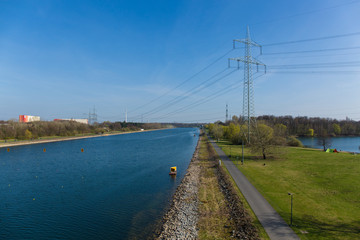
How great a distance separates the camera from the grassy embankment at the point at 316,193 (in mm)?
13461

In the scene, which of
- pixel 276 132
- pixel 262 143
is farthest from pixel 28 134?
pixel 276 132

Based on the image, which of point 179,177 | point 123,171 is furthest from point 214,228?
point 123,171

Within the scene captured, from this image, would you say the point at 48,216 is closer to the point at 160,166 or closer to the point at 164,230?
the point at 164,230

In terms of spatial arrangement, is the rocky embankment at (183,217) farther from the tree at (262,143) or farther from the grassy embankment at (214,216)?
the tree at (262,143)

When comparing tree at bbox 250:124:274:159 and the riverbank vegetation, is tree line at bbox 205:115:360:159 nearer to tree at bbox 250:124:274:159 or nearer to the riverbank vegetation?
A: tree at bbox 250:124:274:159

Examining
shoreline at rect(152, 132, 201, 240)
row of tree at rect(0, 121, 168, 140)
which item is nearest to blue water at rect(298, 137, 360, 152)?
shoreline at rect(152, 132, 201, 240)

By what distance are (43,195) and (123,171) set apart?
46.2 feet

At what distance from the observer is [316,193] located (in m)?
20.0

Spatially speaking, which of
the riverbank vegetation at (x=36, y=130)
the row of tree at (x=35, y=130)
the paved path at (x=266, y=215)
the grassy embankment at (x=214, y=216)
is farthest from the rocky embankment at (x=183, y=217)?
the row of tree at (x=35, y=130)

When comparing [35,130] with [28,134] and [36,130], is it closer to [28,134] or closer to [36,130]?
[36,130]

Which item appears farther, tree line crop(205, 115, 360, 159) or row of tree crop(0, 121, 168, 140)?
row of tree crop(0, 121, 168, 140)

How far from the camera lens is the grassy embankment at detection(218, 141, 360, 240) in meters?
13.5

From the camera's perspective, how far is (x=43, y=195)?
2542 cm

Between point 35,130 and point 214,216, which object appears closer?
point 214,216
